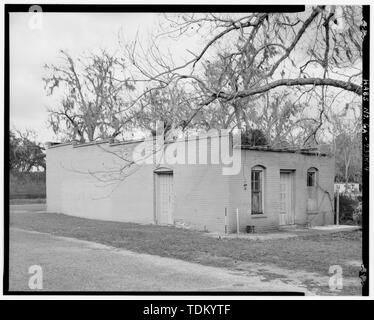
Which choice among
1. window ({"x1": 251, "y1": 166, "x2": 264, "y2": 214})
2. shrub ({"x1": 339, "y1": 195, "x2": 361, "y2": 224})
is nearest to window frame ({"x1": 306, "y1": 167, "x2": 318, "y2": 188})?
shrub ({"x1": 339, "y1": 195, "x2": 361, "y2": 224})

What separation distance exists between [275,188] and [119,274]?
312 inches

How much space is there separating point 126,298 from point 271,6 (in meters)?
3.32

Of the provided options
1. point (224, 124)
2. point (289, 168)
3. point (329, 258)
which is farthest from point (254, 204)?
point (329, 258)

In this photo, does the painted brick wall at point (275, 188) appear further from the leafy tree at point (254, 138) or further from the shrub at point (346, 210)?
the leafy tree at point (254, 138)

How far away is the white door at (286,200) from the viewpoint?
14.6 metres

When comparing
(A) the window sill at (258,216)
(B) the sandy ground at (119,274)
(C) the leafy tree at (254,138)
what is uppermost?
(C) the leafy tree at (254,138)

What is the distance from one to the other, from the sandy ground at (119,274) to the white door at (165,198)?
511cm

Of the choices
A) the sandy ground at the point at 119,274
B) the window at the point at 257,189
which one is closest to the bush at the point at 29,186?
the window at the point at 257,189

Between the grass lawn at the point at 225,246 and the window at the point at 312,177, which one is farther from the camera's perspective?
the window at the point at 312,177

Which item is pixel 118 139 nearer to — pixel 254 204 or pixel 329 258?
pixel 254 204

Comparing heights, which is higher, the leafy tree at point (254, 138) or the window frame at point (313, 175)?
the leafy tree at point (254, 138)

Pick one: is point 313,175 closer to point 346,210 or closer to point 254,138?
point 346,210

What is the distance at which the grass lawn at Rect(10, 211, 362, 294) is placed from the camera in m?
8.52

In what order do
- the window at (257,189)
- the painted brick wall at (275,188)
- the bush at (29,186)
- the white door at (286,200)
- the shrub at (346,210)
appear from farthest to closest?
1. the bush at (29,186)
2. the shrub at (346,210)
3. the white door at (286,200)
4. the window at (257,189)
5. the painted brick wall at (275,188)
